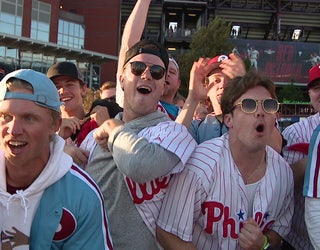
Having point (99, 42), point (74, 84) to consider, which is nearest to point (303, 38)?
point (99, 42)

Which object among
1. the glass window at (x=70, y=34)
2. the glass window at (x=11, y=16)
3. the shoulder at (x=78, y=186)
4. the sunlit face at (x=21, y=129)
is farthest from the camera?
the glass window at (x=70, y=34)

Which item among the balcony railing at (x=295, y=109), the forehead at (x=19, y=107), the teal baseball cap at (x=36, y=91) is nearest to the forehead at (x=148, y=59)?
the teal baseball cap at (x=36, y=91)

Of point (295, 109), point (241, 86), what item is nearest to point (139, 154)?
point (241, 86)

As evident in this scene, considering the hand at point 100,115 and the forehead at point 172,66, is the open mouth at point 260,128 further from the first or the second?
the forehead at point 172,66

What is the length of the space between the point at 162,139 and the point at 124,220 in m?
0.53

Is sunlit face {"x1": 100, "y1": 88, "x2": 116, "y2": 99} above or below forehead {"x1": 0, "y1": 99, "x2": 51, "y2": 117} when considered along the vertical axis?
below

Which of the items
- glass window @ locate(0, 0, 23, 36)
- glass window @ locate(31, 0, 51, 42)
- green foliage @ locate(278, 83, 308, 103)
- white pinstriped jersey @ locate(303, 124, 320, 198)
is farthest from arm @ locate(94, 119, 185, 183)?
glass window @ locate(31, 0, 51, 42)

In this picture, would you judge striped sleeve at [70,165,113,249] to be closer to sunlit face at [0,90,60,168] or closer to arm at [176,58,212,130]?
sunlit face at [0,90,60,168]

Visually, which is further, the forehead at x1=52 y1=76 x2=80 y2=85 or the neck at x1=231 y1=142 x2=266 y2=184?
the forehead at x1=52 y1=76 x2=80 y2=85

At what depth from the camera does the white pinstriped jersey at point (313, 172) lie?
2535mm

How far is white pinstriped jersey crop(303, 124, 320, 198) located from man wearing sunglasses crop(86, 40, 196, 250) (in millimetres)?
767

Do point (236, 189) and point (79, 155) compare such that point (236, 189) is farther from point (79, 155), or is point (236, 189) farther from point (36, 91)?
point (36, 91)

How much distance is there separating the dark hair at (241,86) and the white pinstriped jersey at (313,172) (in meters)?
0.39

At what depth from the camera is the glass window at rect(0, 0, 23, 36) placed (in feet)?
108
